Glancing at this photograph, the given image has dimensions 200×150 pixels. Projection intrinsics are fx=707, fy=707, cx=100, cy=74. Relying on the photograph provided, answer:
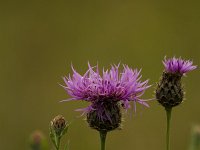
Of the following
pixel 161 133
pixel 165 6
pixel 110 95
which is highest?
pixel 165 6

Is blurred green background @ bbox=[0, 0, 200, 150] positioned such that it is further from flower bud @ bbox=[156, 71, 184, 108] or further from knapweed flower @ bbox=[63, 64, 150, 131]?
knapweed flower @ bbox=[63, 64, 150, 131]

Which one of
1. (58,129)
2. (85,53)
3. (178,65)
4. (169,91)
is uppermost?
(85,53)

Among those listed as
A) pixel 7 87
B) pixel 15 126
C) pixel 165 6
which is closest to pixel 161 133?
pixel 15 126

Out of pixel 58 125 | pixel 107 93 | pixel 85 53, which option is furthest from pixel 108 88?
pixel 85 53

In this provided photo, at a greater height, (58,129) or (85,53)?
(85,53)

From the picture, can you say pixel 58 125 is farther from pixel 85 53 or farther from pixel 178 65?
pixel 85 53

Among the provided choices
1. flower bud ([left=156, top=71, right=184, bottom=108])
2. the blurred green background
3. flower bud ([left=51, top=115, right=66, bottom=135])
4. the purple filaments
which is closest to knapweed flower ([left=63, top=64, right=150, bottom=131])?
the purple filaments

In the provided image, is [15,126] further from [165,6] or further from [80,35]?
[165,6]
